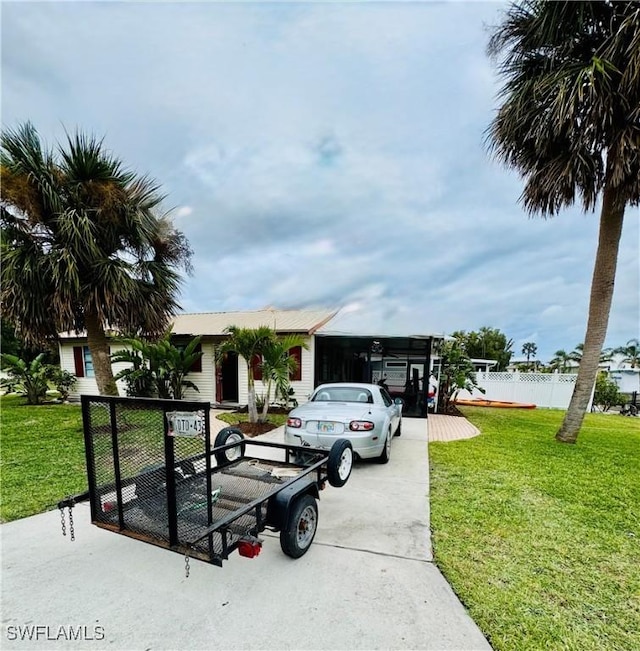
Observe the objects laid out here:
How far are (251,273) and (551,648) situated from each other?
1896cm

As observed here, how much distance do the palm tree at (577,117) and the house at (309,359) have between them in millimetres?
4272

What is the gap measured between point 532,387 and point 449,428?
397 inches

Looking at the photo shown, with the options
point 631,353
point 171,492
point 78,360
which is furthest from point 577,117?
point 631,353

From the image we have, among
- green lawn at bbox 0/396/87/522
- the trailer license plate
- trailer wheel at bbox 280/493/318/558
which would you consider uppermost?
the trailer license plate

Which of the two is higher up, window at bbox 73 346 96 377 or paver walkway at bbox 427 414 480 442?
window at bbox 73 346 96 377

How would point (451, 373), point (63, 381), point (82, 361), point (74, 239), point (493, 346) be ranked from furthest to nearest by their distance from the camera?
1. point (493, 346)
2. point (82, 361)
3. point (63, 381)
4. point (451, 373)
5. point (74, 239)

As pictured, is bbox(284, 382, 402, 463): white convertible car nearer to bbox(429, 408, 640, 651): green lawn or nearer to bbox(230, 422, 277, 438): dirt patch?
bbox(429, 408, 640, 651): green lawn

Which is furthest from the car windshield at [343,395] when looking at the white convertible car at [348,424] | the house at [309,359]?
the house at [309,359]

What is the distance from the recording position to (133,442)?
A: 270 centimetres

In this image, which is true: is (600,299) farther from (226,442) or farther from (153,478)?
(153,478)

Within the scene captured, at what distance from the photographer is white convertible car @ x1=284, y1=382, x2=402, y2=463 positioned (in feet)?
18.4

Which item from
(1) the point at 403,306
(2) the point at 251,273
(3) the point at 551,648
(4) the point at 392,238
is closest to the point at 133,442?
(3) the point at 551,648

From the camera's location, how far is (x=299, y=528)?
3236mm

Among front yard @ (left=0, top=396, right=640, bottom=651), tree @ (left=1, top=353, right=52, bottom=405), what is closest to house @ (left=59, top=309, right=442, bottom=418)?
tree @ (left=1, top=353, right=52, bottom=405)
